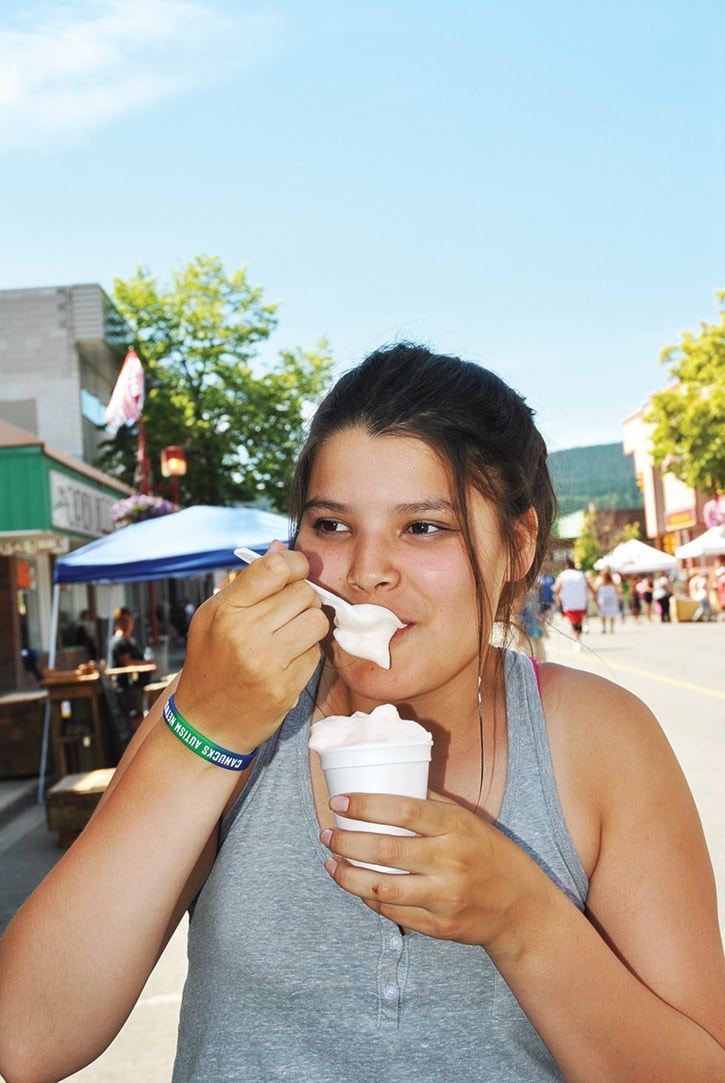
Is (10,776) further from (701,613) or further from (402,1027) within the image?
(701,613)

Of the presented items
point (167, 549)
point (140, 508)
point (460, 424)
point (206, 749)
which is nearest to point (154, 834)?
point (206, 749)

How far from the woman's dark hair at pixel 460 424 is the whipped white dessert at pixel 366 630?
0.24m

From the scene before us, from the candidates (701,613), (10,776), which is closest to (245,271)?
(701,613)

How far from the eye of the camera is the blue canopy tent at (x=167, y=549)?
1049cm

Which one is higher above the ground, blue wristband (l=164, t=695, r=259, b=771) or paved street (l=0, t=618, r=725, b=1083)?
blue wristband (l=164, t=695, r=259, b=771)

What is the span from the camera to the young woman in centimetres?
153

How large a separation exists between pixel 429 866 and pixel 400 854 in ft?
0.18

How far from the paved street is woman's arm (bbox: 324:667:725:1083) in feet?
1.92

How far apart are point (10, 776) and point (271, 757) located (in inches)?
409

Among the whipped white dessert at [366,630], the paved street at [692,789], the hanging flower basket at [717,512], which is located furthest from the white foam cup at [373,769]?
the hanging flower basket at [717,512]

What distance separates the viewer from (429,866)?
1424 mm

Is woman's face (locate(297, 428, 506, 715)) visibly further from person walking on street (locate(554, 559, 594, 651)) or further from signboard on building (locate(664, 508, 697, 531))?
signboard on building (locate(664, 508, 697, 531))

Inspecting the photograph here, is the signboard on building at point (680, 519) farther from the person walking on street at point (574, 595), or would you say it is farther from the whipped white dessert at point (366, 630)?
the whipped white dessert at point (366, 630)

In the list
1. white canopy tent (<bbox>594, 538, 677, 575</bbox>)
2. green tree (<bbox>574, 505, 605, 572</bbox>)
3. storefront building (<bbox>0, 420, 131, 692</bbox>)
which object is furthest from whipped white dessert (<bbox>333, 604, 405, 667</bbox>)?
green tree (<bbox>574, 505, 605, 572</bbox>)
